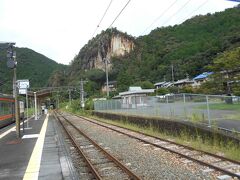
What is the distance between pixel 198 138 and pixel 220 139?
143 cm

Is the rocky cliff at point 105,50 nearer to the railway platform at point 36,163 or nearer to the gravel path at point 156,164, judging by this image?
the railway platform at point 36,163

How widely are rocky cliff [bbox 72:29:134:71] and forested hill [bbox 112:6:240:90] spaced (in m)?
26.6

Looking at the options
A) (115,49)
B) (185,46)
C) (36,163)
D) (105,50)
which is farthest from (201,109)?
(115,49)

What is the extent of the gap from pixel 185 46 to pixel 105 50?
205 ft

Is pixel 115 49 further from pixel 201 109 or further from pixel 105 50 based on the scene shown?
pixel 201 109

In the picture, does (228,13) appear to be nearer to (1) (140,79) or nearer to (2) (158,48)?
(2) (158,48)

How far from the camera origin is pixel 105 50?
511ft

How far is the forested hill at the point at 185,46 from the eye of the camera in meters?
77.9

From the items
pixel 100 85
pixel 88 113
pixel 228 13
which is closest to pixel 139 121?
pixel 88 113

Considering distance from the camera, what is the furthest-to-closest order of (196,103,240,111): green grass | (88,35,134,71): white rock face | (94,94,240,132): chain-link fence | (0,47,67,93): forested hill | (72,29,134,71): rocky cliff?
(88,35,134,71): white rock face
(72,29,134,71): rocky cliff
(0,47,67,93): forested hill
(94,94,240,132): chain-link fence
(196,103,240,111): green grass

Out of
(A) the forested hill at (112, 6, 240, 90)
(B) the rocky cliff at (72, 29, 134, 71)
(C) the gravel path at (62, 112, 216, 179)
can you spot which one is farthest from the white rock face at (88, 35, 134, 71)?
(C) the gravel path at (62, 112, 216, 179)

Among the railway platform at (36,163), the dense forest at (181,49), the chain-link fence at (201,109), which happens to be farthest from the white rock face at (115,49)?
the railway platform at (36,163)

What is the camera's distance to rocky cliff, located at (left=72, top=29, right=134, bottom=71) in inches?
5994

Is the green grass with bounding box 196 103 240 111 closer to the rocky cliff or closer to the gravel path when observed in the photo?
the gravel path
